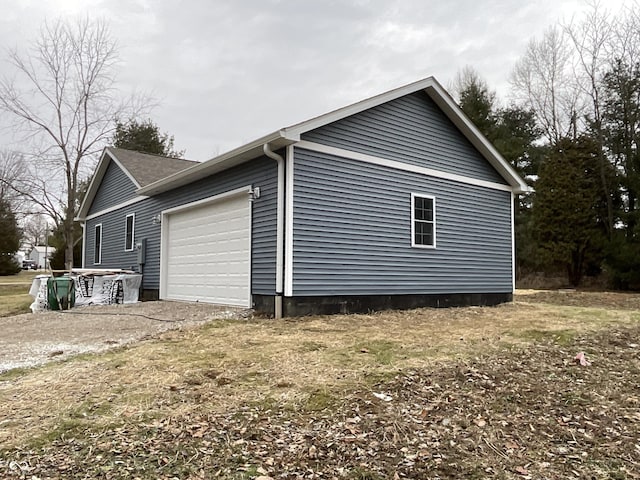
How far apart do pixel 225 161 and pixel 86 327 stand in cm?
353

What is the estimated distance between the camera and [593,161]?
19000 millimetres

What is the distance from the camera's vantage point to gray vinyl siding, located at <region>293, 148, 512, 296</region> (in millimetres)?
7578

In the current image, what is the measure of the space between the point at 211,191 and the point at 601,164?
1639cm

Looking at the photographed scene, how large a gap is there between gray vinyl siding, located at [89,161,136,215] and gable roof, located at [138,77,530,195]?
2.14 metres

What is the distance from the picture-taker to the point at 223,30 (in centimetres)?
1245

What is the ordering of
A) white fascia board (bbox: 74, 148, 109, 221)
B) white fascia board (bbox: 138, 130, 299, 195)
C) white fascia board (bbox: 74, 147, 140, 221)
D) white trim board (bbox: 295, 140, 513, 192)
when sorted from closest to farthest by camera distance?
white fascia board (bbox: 138, 130, 299, 195), white trim board (bbox: 295, 140, 513, 192), white fascia board (bbox: 74, 147, 140, 221), white fascia board (bbox: 74, 148, 109, 221)

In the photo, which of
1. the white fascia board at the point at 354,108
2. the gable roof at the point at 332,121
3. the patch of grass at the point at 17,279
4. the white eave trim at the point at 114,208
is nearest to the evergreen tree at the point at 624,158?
the gable roof at the point at 332,121

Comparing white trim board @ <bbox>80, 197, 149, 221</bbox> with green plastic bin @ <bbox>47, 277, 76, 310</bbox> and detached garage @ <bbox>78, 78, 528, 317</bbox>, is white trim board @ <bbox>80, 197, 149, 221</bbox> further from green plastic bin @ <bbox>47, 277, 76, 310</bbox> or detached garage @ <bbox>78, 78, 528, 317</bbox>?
green plastic bin @ <bbox>47, 277, 76, 310</bbox>

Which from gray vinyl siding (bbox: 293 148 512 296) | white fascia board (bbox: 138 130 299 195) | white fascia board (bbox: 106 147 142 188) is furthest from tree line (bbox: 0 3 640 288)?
white fascia board (bbox: 138 130 299 195)

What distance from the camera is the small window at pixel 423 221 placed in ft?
30.2

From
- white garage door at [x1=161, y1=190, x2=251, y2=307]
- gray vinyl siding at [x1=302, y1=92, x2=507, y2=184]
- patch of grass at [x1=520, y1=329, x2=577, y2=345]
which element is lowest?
patch of grass at [x1=520, y1=329, x2=577, y2=345]

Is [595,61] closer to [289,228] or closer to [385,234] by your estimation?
[385,234]

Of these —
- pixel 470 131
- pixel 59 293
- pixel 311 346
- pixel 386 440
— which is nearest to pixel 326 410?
pixel 386 440

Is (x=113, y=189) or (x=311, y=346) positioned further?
(x=113, y=189)
